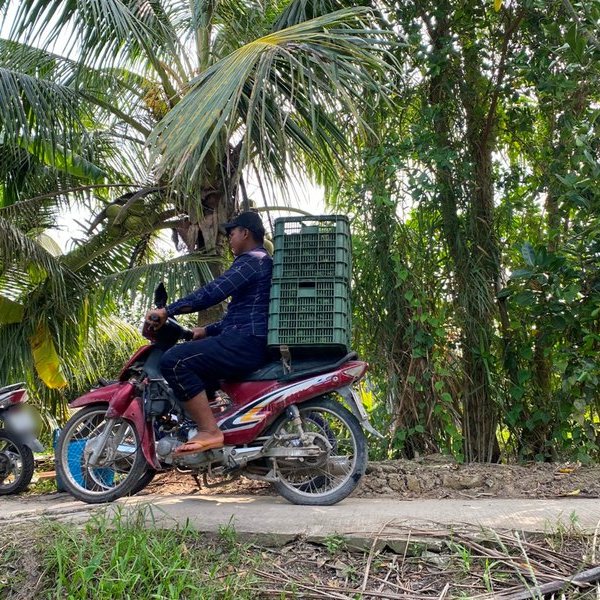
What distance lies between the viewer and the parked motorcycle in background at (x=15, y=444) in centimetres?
577

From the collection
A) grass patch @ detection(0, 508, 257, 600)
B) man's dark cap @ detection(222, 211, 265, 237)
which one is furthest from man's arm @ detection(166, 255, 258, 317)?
grass patch @ detection(0, 508, 257, 600)

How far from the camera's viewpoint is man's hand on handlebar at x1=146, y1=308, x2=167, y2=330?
4.47 metres

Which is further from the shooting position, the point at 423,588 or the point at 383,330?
the point at 383,330

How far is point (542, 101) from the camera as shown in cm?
610

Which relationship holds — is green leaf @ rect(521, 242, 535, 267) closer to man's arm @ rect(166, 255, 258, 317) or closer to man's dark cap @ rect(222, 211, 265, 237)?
man's dark cap @ rect(222, 211, 265, 237)

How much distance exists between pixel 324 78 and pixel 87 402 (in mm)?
2759

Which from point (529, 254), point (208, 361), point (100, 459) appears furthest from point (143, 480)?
point (529, 254)

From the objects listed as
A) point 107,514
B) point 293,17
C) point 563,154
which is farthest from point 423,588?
point 293,17

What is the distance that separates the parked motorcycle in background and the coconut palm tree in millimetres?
1155

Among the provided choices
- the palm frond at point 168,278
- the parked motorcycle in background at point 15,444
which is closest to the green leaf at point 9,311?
the palm frond at point 168,278

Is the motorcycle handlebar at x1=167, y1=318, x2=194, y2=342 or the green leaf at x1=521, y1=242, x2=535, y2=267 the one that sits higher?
→ the green leaf at x1=521, y1=242, x2=535, y2=267

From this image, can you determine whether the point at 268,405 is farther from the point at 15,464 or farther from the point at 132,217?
the point at 132,217

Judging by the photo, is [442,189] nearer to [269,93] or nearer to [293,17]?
[269,93]

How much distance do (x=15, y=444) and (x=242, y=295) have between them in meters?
2.59
